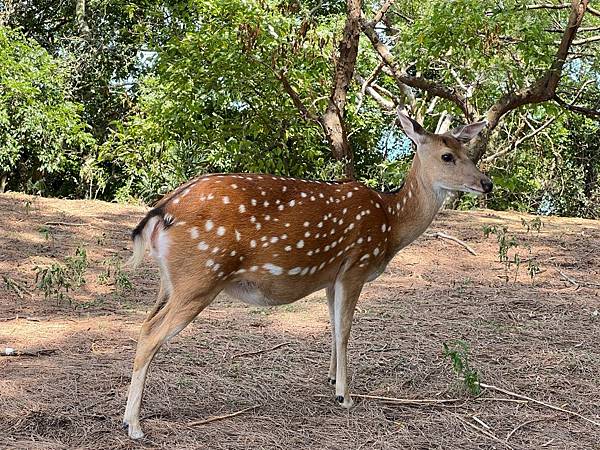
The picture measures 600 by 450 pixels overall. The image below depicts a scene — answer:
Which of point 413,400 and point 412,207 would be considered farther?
point 412,207

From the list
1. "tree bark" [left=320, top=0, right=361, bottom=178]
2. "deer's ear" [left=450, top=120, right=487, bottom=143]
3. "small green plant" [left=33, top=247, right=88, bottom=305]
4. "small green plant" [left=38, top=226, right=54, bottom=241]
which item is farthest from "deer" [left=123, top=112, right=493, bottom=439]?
"tree bark" [left=320, top=0, right=361, bottom=178]

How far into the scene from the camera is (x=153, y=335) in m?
3.93

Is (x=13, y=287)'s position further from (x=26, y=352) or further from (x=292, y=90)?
A: (x=292, y=90)

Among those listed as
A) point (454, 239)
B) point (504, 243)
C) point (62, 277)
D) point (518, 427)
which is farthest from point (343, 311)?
point (454, 239)

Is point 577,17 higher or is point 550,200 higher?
point 577,17

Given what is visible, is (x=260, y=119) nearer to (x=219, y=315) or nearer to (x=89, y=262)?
(x=89, y=262)

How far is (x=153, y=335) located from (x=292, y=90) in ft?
29.7

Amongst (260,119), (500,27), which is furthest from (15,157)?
(500,27)

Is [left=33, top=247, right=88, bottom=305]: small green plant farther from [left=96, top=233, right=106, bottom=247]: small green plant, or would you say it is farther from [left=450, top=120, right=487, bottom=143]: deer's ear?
[left=450, top=120, right=487, bottom=143]: deer's ear

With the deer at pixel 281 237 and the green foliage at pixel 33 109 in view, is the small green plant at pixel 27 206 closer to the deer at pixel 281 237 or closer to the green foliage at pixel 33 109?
the deer at pixel 281 237

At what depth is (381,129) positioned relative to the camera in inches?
771

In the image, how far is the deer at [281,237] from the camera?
156 inches

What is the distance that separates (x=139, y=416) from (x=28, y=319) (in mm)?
2273

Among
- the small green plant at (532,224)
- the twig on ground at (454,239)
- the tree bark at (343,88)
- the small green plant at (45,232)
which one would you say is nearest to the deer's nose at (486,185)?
the twig on ground at (454,239)
